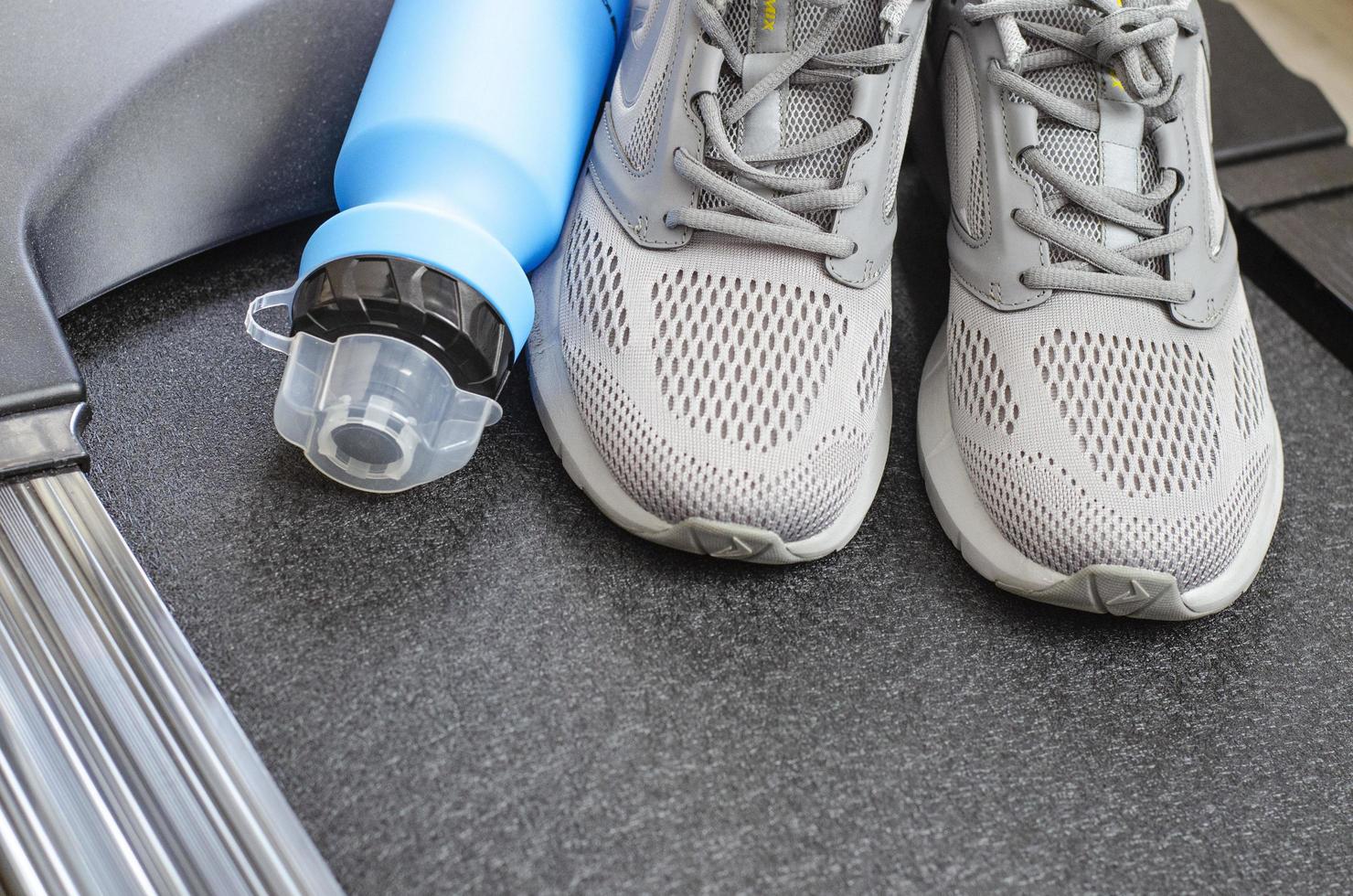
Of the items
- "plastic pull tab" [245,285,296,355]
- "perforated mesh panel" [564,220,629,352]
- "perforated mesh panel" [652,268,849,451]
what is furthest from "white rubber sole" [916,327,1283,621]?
"plastic pull tab" [245,285,296,355]

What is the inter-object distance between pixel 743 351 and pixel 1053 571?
0.71 ft

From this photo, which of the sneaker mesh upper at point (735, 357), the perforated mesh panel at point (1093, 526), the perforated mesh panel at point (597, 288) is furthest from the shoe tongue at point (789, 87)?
the perforated mesh panel at point (1093, 526)

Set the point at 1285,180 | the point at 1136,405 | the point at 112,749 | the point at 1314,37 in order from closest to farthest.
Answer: the point at 112,749 → the point at 1136,405 → the point at 1285,180 → the point at 1314,37

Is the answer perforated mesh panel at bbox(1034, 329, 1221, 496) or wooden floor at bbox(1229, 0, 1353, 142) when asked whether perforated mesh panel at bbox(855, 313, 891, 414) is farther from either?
wooden floor at bbox(1229, 0, 1353, 142)

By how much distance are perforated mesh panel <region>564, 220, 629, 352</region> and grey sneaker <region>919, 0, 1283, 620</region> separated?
0.22 m

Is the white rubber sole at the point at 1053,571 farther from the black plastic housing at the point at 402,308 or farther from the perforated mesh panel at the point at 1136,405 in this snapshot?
the black plastic housing at the point at 402,308

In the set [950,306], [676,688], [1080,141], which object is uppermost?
[1080,141]

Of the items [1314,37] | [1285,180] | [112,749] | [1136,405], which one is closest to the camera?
[112,749]

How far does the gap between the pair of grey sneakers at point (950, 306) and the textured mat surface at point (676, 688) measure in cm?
4

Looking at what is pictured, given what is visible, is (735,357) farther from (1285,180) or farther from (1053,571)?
(1285,180)

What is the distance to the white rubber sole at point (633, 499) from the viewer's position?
1.91 feet

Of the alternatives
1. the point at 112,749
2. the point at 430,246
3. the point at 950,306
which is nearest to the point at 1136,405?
the point at 950,306

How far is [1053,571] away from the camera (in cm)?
60

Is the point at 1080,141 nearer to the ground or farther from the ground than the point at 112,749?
farther from the ground
